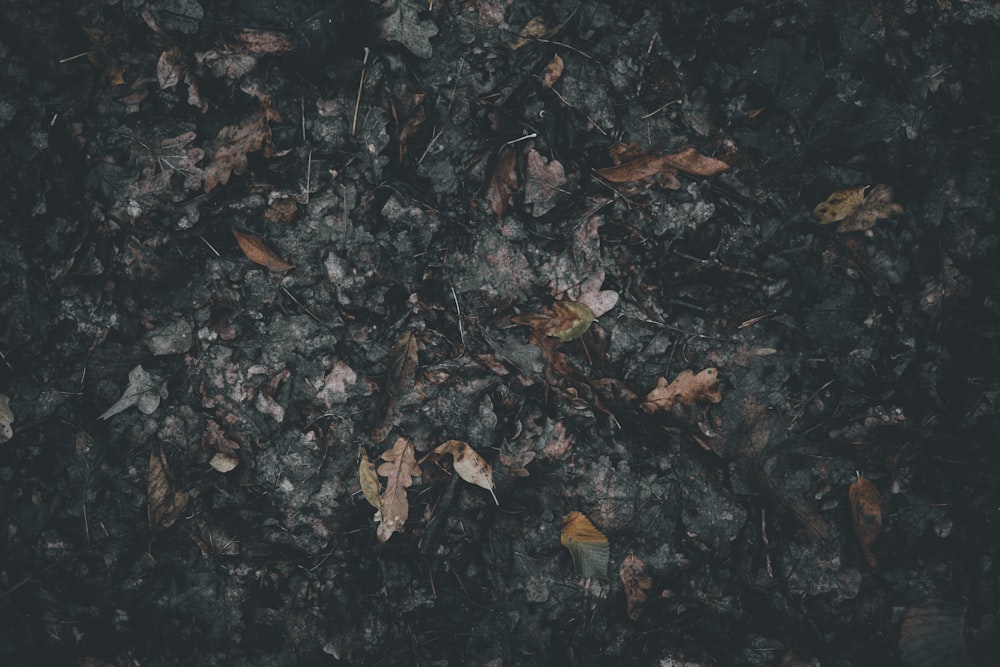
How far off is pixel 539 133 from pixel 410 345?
0.94 metres

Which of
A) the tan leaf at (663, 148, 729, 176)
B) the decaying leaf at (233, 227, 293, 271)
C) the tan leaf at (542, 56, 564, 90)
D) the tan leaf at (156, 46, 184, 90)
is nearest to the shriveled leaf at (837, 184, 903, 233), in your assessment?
the tan leaf at (663, 148, 729, 176)

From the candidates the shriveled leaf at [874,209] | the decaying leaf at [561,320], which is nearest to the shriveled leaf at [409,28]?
the decaying leaf at [561,320]

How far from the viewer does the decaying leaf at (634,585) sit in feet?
6.85

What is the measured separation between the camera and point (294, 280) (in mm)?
2127

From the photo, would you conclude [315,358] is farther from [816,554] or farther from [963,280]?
[963,280]

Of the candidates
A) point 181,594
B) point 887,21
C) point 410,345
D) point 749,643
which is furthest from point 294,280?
point 887,21

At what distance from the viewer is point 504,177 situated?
213 cm

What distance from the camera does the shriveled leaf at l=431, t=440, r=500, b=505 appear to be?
2088 millimetres

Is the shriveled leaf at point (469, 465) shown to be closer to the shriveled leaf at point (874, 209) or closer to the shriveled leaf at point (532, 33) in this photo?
the shriveled leaf at point (532, 33)

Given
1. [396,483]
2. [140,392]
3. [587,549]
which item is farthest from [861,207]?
[140,392]

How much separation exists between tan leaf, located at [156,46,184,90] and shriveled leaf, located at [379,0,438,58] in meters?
0.75

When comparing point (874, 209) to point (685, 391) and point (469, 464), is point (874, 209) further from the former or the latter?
point (469, 464)

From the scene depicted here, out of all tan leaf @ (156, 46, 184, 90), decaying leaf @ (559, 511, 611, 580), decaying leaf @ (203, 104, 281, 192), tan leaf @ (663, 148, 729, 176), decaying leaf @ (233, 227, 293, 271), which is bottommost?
decaying leaf @ (559, 511, 611, 580)

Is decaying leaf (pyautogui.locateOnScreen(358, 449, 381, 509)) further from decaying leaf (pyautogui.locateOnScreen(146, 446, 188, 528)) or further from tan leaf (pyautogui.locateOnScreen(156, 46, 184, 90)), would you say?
tan leaf (pyautogui.locateOnScreen(156, 46, 184, 90))
